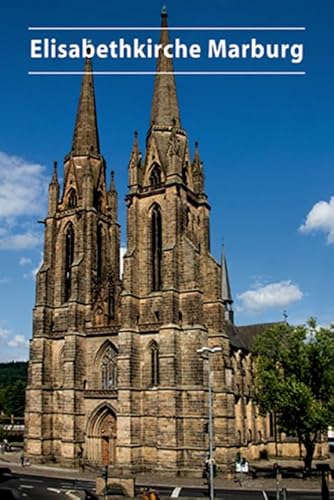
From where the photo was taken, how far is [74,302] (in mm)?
46156

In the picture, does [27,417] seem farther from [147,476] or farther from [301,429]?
[301,429]

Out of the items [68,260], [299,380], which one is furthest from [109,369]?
[299,380]

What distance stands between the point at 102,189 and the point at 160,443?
84.4 ft

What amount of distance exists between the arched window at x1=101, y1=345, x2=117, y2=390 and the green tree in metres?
12.3

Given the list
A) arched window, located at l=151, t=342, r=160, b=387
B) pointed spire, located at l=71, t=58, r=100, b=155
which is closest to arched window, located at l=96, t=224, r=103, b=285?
pointed spire, located at l=71, t=58, r=100, b=155

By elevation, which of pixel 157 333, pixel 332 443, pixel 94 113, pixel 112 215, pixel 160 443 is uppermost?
pixel 94 113

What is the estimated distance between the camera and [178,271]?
140 ft

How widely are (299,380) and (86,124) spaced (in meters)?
32.6

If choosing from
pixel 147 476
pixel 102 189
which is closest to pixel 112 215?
pixel 102 189

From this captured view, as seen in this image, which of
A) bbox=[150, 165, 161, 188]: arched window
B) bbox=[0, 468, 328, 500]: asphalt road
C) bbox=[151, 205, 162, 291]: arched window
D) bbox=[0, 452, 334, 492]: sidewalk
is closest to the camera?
bbox=[0, 468, 328, 500]: asphalt road

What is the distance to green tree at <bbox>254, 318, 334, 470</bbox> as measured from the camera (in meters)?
36.0

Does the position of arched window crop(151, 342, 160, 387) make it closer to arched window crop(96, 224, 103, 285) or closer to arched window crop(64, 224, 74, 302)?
arched window crop(96, 224, 103, 285)

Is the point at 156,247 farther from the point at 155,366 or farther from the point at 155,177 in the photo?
the point at 155,366

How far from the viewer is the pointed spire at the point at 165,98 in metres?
49.0
